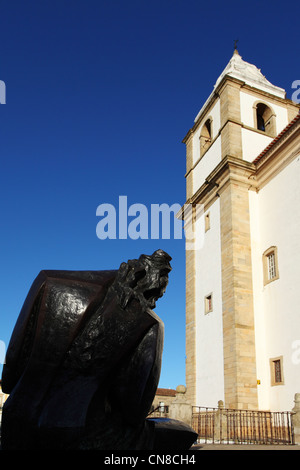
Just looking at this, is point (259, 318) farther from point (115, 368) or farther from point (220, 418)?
point (115, 368)

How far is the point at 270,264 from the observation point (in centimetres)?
1493

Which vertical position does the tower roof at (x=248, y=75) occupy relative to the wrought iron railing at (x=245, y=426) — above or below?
above

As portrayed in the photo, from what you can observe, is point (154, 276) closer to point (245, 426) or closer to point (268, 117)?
point (245, 426)

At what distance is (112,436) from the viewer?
2246 mm

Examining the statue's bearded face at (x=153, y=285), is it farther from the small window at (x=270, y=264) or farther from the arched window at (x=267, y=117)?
the arched window at (x=267, y=117)

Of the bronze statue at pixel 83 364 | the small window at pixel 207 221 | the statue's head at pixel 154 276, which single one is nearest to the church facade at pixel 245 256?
the small window at pixel 207 221

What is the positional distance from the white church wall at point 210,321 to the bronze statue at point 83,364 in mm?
12988

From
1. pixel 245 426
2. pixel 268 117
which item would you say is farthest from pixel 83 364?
pixel 268 117

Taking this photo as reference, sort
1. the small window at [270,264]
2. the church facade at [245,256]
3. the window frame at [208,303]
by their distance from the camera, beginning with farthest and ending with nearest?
the window frame at [208,303] < the small window at [270,264] < the church facade at [245,256]

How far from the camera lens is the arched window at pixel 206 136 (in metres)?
20.9

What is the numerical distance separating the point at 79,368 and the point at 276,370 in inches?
498

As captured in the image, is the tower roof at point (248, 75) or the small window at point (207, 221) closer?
the small window at point (207, 221)
